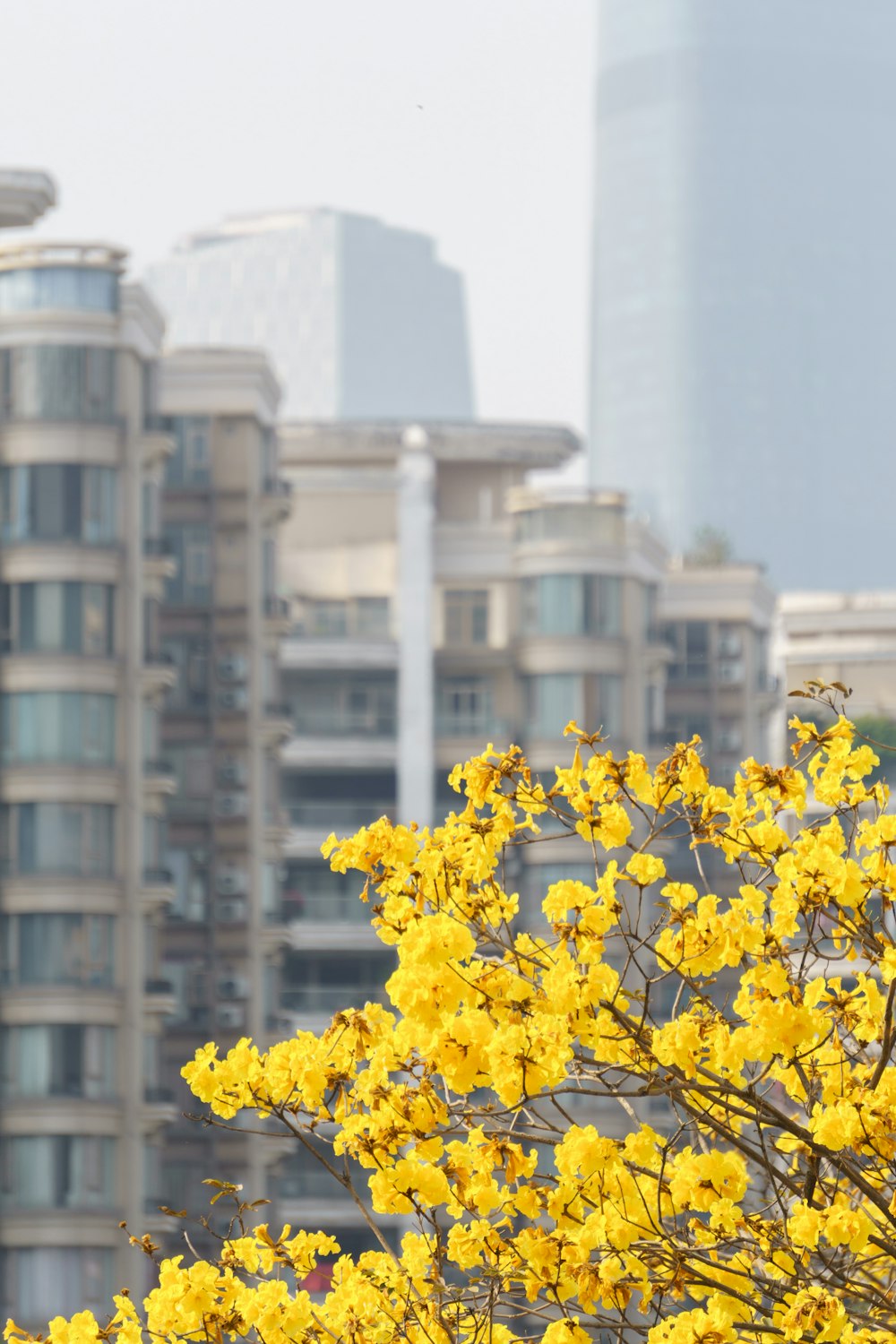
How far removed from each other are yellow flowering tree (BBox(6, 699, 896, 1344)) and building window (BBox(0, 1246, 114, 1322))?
148 ft

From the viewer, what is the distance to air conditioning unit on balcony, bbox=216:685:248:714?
7181cm

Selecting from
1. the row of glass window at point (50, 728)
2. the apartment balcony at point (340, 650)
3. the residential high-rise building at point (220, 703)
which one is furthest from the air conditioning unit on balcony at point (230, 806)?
the apartment balcony at point (340, 650)

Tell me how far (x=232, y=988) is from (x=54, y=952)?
11.0 metres

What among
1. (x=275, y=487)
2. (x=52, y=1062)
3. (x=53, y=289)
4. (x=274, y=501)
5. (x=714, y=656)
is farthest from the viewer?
(x=714, y=656)

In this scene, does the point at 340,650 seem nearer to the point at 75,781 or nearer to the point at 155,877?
the point at 155,877

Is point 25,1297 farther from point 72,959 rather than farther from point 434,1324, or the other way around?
point 434,1324

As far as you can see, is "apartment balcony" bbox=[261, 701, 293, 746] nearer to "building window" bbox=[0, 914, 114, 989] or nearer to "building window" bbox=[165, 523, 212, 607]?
"building window" bbox=[165, 523, 212, 607]

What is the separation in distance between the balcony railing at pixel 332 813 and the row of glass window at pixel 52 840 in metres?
23.9

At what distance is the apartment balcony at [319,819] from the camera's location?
3297 inches

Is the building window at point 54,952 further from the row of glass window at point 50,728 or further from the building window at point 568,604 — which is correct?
the building window at point 568,604

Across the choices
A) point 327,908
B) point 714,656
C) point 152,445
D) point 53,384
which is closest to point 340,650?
point 327,908

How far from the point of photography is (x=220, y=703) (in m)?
71.9

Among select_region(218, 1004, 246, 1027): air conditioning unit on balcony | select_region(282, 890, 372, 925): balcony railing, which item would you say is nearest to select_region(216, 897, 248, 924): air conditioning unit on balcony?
select_region(218, 1004, 246, 1027): air conditioning unit on balcony

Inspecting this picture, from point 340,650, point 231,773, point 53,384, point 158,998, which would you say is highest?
point 53,384
